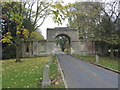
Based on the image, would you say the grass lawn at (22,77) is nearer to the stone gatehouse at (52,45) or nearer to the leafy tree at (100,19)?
the leafy tree at (100,19)

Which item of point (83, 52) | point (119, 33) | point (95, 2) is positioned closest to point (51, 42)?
point (83, 52)

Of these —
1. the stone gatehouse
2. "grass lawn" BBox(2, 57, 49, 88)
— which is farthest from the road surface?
→ the stone gatehouse

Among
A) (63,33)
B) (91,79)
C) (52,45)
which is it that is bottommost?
(91,79)

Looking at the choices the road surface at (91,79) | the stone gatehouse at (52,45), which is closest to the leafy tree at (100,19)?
the stone gatehouse at (52,45)

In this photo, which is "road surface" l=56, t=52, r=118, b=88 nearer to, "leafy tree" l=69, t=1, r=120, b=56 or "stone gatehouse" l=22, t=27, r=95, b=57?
"leafy tree" l=69, t=1, r=120, b=56

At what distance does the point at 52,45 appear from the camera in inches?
1235

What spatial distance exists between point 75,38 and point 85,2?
10.2 m

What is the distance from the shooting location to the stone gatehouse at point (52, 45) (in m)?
30.7

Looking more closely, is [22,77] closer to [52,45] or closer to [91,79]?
[91,79]

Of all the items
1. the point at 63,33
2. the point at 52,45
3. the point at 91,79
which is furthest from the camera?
the point at 63,33

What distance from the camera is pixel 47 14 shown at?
19.3m

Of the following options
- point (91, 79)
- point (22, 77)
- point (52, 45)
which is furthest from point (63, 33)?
point (91, 79)

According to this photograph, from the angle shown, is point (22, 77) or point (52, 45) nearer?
point (22, 77)

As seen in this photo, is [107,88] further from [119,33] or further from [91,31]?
[91,31]
